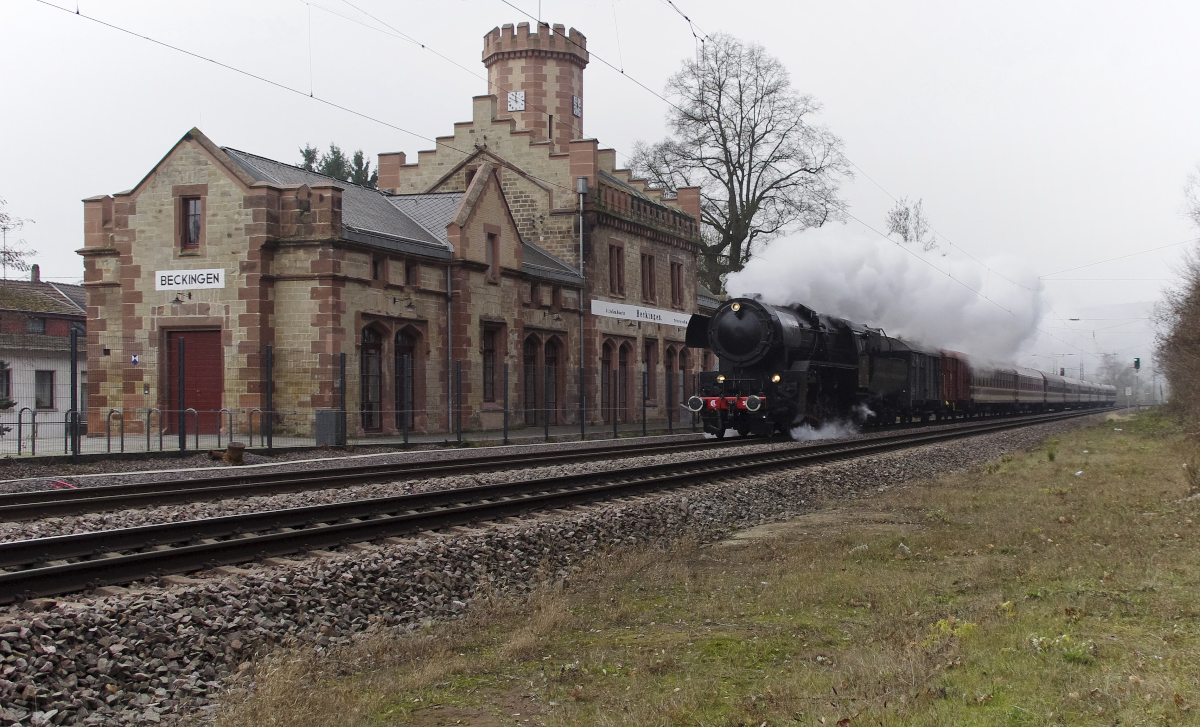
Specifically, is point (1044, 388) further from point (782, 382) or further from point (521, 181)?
point (782, 382)

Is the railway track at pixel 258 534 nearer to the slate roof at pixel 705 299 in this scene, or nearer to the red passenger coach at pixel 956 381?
the red passenger coach at pixel 956 381

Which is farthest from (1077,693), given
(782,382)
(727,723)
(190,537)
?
(782,382)

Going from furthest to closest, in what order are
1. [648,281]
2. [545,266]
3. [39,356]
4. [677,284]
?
[677,284] → [648,281] → [545,266] → [39,356]

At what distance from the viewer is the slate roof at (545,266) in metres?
35.3

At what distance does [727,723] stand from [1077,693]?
5.39 feet

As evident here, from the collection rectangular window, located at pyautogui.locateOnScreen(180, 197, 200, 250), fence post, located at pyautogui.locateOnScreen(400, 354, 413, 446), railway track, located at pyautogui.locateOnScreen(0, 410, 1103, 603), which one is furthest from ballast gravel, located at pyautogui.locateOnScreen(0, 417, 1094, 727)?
rectangular window, located at pyautogui.locateOnScreen(180, 197, 200, 250)

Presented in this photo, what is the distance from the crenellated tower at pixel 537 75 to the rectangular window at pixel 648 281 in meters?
Result: 6.25

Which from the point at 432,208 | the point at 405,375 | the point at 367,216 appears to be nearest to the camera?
the point at 405,375

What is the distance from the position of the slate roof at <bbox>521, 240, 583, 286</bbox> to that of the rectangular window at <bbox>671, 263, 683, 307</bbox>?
8077 mm

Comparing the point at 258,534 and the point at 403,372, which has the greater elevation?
the point at 403,372

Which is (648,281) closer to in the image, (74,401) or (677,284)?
(677,284)

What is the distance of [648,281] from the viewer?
43562 mm

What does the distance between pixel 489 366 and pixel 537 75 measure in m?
16.3

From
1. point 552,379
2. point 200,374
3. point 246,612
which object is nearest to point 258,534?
point 246,612
